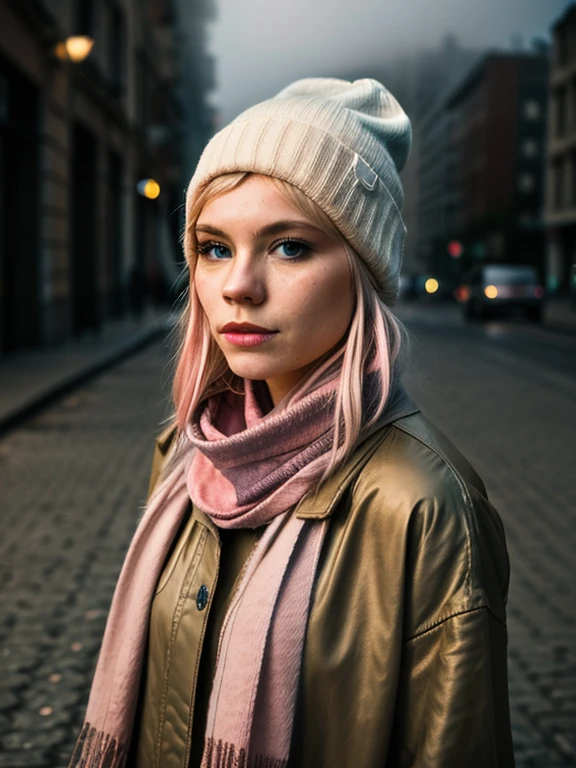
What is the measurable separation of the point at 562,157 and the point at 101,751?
180 ft

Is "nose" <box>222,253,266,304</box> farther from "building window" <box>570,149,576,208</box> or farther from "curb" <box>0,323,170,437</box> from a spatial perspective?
"building window" <box>570,149,576,208</box>

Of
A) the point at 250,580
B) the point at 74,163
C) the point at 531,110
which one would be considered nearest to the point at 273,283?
the point at 250,580

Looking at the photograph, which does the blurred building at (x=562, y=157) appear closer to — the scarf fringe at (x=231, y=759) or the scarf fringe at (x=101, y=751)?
Answer: the scarf fringe at (x=101, y=751)

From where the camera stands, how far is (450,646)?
60.5 inches

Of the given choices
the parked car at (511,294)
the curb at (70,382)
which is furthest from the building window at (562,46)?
the curb at (70,382)

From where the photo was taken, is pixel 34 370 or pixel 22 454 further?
pixel 34 370

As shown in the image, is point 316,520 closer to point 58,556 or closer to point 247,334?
point 247,334

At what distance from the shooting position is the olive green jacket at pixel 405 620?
1534 mm

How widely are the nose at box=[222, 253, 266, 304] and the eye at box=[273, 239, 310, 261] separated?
0.05m

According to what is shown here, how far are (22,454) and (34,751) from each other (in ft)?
18.9

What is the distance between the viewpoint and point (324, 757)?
1637mm

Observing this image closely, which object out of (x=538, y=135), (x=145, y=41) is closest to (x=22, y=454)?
(x=145, y=41)

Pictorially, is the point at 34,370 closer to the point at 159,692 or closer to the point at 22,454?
the point at 22,454

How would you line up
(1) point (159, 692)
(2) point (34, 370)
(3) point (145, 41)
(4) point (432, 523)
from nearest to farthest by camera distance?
(4) point (432, 523), (1) point (159, 692), (2) point (34, 370), (3) point (145, 41)
